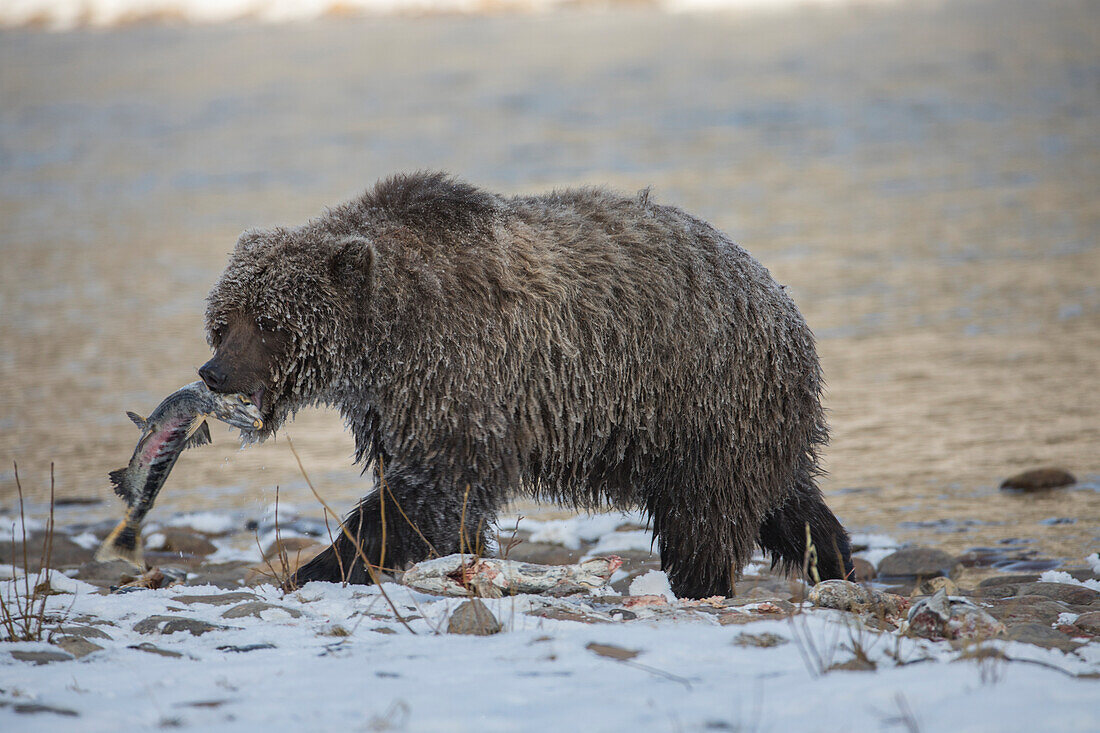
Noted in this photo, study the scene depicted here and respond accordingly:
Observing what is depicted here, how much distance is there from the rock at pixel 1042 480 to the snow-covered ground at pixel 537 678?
13.3 ft

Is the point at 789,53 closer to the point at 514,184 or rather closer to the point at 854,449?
the point at 514,184

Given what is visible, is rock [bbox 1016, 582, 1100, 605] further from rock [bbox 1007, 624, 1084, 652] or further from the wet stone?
the wet stone

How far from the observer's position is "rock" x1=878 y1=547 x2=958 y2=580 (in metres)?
6.39

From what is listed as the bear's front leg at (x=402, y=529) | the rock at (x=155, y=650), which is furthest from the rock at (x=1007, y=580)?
the rock at (x=155, y=650)

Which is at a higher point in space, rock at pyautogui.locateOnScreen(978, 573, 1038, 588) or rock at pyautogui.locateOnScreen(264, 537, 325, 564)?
rock at pyautogui.locateOnScreen(264, 537, 325, 564)

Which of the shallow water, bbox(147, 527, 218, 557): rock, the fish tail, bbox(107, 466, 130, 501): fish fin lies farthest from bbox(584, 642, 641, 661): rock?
bbox(147, 527, 218, 557): rock

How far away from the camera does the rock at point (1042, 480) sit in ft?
25.6

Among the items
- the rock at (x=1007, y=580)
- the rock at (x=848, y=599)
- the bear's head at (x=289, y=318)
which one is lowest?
the rock at (x=1007, y=580)

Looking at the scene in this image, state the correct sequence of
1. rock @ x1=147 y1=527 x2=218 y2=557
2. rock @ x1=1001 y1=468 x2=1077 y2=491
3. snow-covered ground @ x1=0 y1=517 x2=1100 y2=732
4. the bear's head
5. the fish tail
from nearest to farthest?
snow-covered ground @ x1=0 y1=517 x2=1100 y2=732
the fish tail
the bear's head
rock @ x1=147 y1=527 x2=218 y2=557
rock @ x1=1001 y1=468 x2=1077 y2=491

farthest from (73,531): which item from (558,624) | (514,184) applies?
(514,184)

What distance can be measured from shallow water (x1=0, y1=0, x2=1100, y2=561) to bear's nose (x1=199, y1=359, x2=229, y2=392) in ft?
11.2

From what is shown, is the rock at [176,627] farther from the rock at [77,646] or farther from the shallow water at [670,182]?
the shallow water at [670,182]

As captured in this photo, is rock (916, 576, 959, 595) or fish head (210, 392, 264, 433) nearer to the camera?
fish head (210, 392, 264, 433)

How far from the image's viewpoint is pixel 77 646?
12.5ft
